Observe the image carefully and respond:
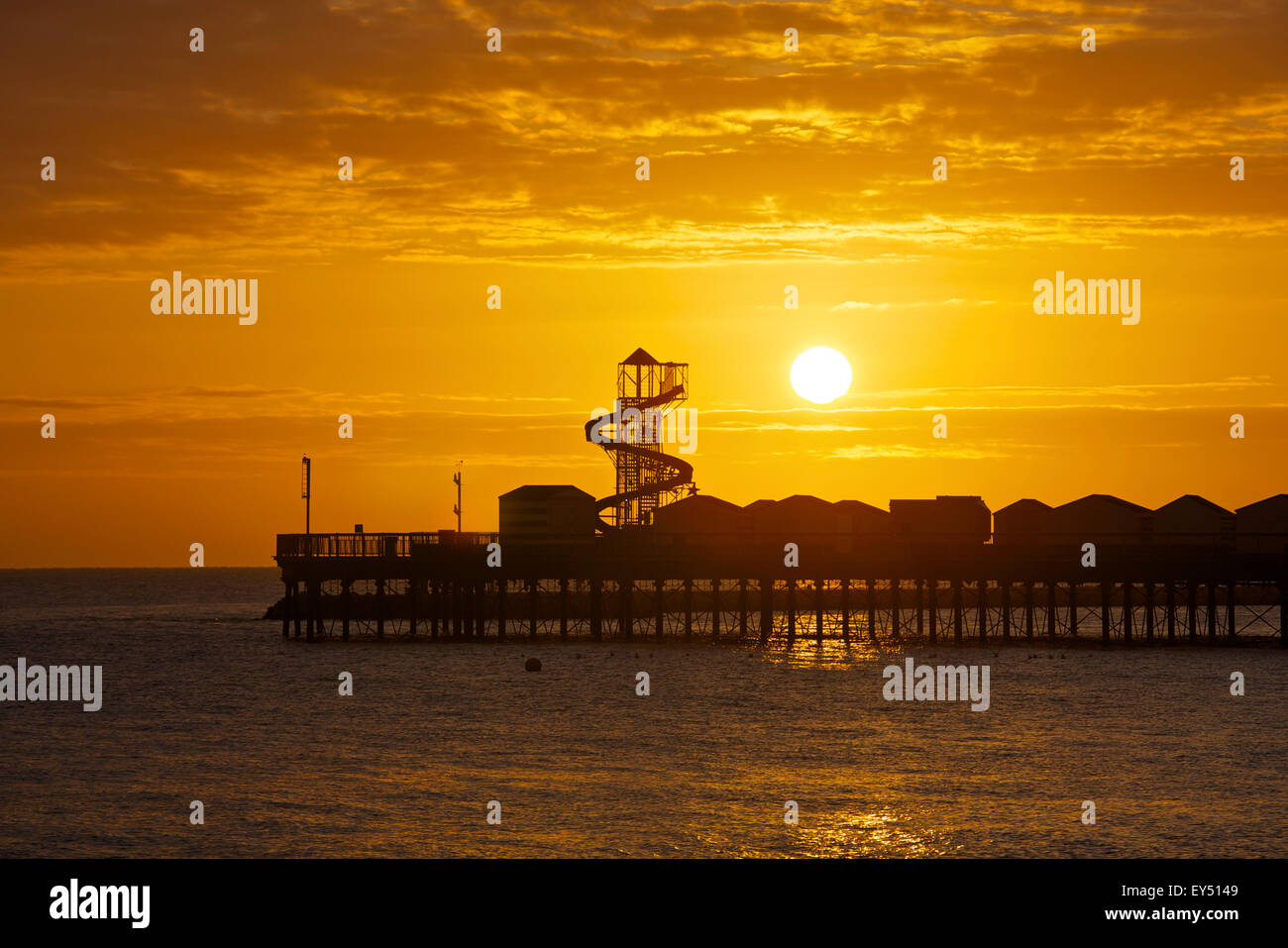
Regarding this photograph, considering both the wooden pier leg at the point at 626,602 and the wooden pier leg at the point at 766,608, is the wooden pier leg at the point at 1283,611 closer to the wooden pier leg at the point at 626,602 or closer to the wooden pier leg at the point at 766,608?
the wooden pier leg at the point at 766,608

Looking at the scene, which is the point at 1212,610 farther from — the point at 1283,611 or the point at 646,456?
the point at 646,456

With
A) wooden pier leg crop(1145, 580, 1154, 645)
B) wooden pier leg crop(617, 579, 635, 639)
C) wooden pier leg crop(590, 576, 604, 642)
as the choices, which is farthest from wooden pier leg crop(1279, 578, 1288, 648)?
wooden pier leg crop(590, 576, 604, 642)

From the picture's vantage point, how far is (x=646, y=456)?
277ft

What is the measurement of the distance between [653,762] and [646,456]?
163 feet

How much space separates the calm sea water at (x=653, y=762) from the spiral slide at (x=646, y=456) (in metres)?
18.6

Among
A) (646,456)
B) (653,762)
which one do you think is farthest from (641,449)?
(653,762)

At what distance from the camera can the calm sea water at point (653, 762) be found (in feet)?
84.9

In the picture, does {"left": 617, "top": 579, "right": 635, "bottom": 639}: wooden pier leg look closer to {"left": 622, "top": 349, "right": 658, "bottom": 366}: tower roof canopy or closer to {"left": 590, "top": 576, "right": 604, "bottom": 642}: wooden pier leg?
{"left": 590, "top": 576, "right": 604, "bottom": 642}: wooden pier leg

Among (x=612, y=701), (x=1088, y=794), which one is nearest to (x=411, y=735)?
(x=612, y=701)

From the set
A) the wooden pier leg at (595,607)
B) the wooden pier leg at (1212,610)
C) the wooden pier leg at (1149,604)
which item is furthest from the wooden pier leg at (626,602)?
the wooden pier leg at (1212,610)

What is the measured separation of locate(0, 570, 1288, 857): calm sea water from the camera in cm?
2588

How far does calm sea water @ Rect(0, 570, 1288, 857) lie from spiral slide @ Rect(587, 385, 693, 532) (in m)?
18.6

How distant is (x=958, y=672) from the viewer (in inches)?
2387
